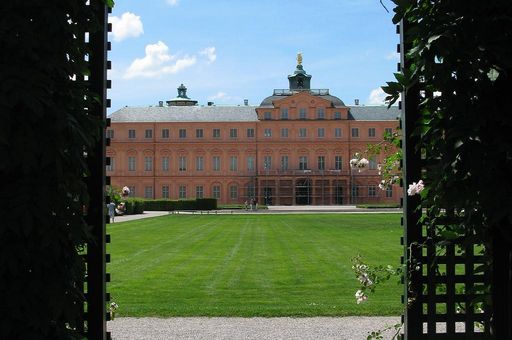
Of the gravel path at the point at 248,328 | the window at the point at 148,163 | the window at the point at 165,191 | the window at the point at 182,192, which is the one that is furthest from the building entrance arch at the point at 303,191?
the gravel path at the point at 248,328

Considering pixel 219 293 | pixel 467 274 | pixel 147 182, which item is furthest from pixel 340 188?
pixel 467 274

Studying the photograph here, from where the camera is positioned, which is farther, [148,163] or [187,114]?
[187,114]

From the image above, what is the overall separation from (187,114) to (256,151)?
8.81 meters

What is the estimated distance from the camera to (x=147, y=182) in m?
65.4

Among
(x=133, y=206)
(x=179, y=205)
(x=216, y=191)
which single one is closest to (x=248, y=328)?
(x=133, y=206)

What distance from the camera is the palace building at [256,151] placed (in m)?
63.0

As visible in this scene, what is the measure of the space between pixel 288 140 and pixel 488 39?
61515 millimetres

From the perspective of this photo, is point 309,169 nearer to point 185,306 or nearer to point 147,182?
point 147,182

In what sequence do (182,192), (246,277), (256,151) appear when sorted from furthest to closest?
(182,192) < (256,151) < (246,277)

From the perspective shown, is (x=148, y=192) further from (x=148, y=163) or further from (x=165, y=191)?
(x=148, y=163)

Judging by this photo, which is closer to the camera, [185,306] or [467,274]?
[467,274]
